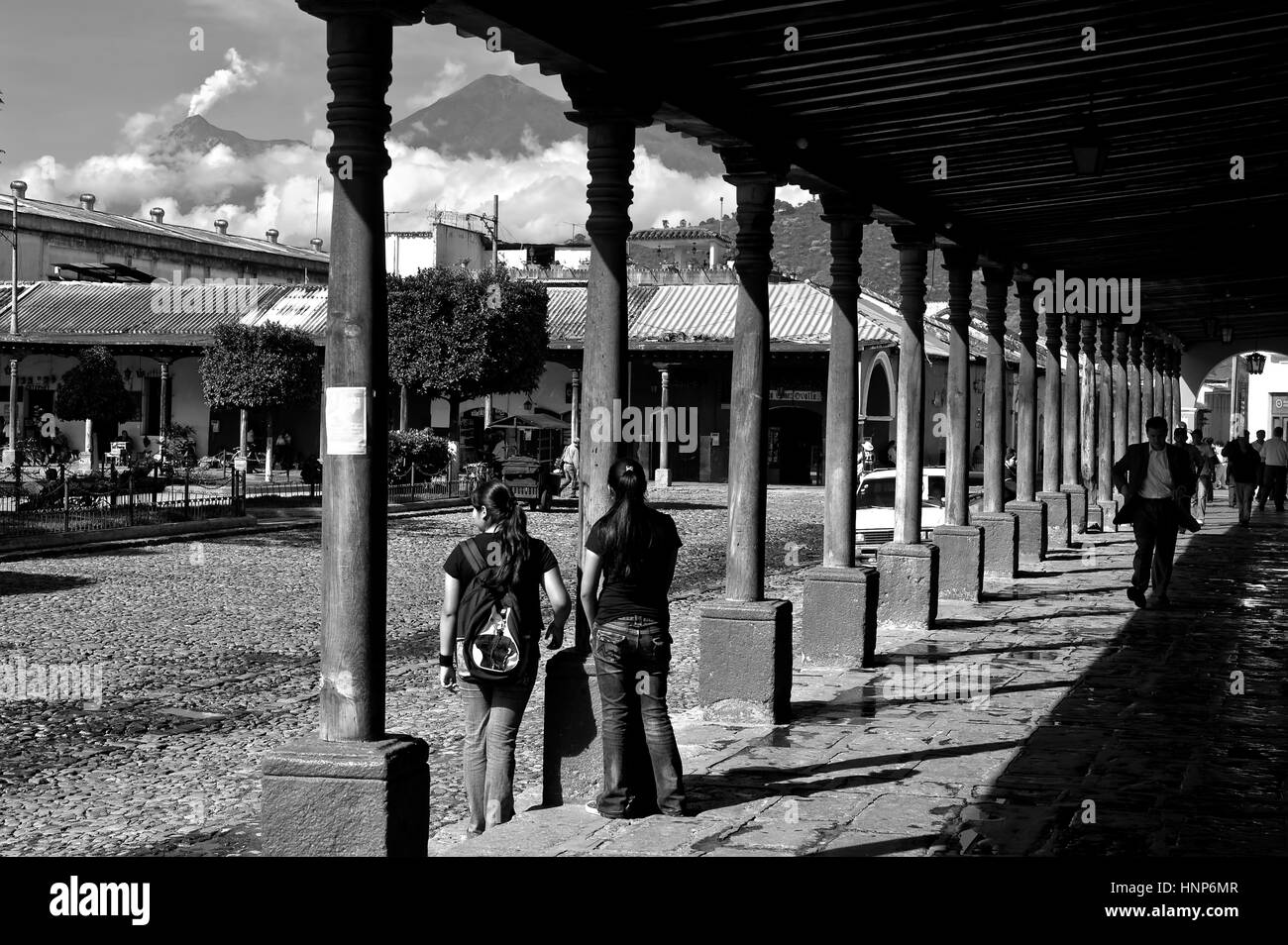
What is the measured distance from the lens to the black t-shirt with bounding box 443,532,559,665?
6.04m

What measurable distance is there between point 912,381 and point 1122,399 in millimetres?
17304

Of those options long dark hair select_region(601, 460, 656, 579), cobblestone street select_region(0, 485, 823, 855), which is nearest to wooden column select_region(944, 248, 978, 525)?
cobblestone street select_region(0, 485, 823, 855)

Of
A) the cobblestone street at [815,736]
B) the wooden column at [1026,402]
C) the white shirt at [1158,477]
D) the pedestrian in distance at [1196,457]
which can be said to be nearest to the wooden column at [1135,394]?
the pedestrian in distance at [1196,457]

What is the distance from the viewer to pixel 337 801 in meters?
4.93

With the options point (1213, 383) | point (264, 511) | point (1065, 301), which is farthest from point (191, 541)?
point (1213, 383)


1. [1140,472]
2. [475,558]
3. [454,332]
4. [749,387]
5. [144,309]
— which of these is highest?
[144,309]

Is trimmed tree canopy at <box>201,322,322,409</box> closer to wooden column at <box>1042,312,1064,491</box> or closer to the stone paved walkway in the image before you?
wooden column at <box>1042,312,1064,491</box>

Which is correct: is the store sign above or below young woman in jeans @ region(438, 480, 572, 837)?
above

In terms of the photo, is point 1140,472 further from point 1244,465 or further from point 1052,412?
point 1244,465

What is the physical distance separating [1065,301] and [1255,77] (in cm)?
1134

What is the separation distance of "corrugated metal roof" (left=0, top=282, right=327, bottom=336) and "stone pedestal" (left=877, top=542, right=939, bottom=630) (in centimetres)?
3522

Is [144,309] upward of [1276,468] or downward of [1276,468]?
upward

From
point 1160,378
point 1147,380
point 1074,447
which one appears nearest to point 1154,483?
point 1074,447
